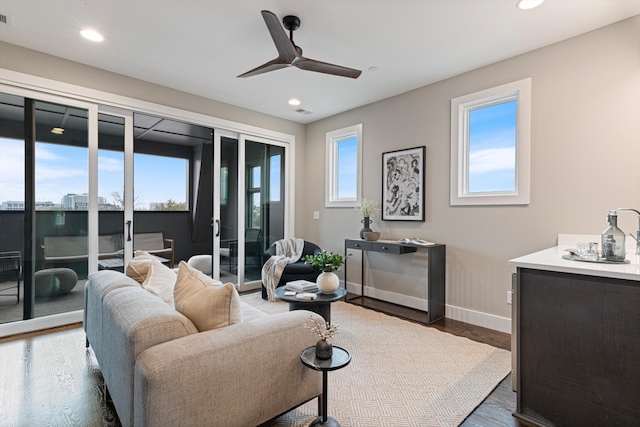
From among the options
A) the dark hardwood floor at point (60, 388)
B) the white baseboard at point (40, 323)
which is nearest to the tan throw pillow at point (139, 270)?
the dark hardwood floor at point (60, 388)

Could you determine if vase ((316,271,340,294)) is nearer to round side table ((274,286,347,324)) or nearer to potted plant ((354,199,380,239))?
round side table ((274,286,347,324))

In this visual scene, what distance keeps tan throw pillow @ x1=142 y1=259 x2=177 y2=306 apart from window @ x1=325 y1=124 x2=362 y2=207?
9.51 feet

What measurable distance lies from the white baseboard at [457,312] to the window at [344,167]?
132 centimetres

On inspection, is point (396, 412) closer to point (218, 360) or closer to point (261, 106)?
point (218, 360)

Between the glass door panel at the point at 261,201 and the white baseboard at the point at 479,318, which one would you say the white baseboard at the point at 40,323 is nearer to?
the glass door panel at the point at 261,201

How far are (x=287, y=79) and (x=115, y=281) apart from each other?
8.98 feet

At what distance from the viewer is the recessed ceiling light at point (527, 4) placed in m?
2.27

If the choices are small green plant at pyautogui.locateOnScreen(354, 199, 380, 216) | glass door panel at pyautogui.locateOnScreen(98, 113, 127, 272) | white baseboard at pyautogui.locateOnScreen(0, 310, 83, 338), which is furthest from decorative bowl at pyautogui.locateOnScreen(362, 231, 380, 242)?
white baseboard at pyautogui.locateOnScreen(0, 310, 83, 338)

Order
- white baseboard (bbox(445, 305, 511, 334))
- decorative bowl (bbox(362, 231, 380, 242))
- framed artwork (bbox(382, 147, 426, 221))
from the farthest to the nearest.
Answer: decorative bowl (bbox(362, 231, 380, 242)), framed artwork (bbox(382, 147, 426, 221)), white baseboard (bbox(445, 305, 511, 334))

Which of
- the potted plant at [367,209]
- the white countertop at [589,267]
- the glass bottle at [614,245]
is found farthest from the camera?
the potted plant at [367,209]

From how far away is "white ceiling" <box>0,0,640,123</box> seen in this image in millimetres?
2371

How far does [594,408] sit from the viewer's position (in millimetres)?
1570

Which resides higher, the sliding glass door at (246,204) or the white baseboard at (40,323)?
the sliding glass door at (246,204)

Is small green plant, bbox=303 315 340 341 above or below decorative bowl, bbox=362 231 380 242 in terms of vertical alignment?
below
